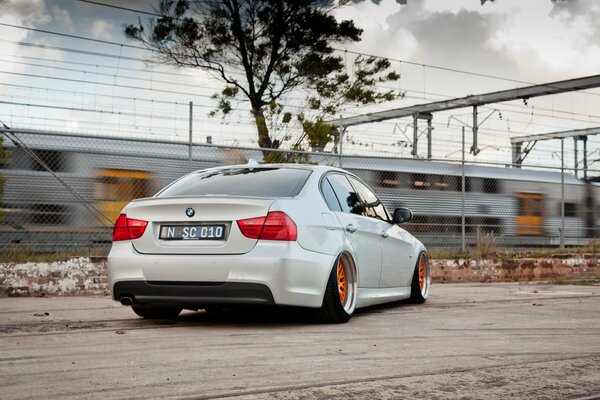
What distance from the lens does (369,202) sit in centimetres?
844

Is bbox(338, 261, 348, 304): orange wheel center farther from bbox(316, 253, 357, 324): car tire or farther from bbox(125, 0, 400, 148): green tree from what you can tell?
bbox(125, 0, 400, 148): green tree

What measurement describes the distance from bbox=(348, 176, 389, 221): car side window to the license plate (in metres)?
2.00

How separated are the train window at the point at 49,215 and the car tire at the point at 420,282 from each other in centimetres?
624

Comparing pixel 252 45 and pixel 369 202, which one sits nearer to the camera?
pixel 369 202

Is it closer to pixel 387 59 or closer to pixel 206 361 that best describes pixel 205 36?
pixel 387 59

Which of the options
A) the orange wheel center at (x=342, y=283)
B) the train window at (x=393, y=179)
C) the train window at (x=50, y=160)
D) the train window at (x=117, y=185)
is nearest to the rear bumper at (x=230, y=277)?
the orange wheel center at (x=342, y=283)

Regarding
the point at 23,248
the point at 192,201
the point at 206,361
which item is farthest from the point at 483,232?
the point at 206,361

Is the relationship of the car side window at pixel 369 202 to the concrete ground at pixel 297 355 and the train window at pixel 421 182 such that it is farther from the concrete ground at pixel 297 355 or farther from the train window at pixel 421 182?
the train window at pixel 421 182

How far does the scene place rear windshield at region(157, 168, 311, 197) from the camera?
7070mm

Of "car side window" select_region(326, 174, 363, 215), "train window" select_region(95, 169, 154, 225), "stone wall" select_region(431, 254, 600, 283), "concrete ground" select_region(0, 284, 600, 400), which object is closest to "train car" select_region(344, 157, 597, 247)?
"stone wall" select_region(431, 254, 600, 283)

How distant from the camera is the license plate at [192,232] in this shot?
21.5 ft

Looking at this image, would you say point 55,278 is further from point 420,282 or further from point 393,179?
point 393,179

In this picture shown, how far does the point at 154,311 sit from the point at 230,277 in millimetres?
1311

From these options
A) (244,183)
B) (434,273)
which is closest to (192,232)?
(244,183)
